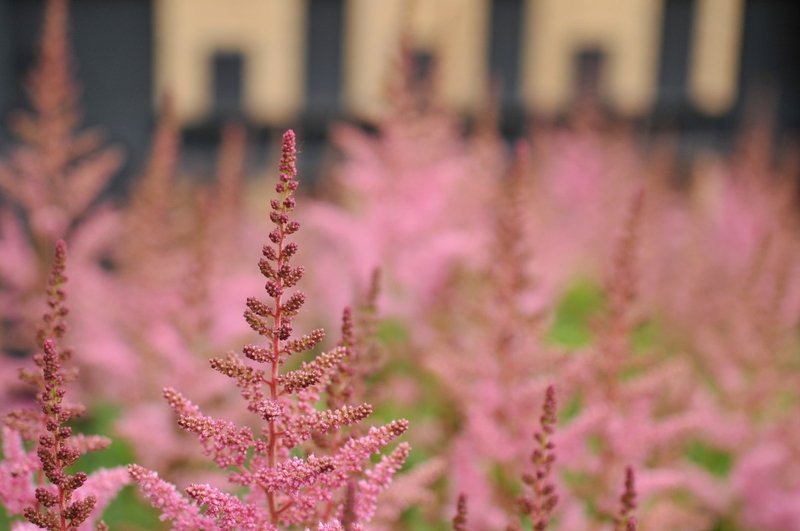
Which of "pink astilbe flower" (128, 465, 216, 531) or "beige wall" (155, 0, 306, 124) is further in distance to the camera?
"beige wall" (155, 0, 306, 124)

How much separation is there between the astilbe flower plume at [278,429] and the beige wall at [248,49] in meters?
4.77

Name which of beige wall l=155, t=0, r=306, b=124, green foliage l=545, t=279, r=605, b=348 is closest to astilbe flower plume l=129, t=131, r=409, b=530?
green foliage l=545, t=279, r=605, b=348

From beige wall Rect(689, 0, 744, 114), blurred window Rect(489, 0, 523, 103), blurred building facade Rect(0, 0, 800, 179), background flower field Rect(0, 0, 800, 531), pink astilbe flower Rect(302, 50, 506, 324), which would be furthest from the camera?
beige wall Rect(689, 0, 744, 114)

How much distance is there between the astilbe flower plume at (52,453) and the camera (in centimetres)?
76

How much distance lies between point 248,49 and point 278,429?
520 centimetres

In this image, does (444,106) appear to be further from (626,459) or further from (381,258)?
(626,459)

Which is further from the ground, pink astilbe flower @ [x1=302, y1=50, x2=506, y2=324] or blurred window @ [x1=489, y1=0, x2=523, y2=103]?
blurred window @ [x1=489, y1=0, x2=523, y2=103]

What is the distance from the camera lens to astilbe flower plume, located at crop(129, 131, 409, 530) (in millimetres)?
746

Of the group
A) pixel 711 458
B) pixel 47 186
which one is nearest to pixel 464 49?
pixel 711 458

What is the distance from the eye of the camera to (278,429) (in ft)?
2.62

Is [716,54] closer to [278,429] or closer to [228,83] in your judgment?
[228,83]

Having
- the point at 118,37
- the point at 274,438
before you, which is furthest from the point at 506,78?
the point at 274,438

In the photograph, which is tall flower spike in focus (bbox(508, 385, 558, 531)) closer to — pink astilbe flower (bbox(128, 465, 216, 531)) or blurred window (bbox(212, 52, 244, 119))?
pink astilbe flower (bbox(128, 465, 216, 531))

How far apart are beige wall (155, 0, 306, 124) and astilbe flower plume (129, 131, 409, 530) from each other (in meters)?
4.77
